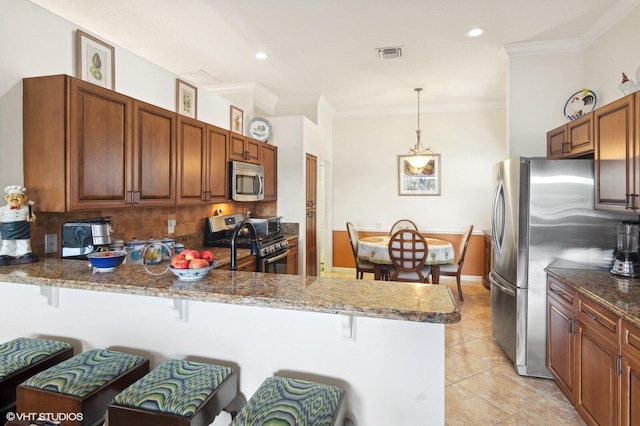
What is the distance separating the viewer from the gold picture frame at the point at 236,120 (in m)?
4.25

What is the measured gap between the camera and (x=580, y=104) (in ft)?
10.5

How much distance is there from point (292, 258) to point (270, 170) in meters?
1.19

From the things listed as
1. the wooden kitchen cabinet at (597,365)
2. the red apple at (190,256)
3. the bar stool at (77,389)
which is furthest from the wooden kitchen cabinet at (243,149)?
the wooden kitchen cabinet at (597,365)

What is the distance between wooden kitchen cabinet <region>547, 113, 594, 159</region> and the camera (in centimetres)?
250

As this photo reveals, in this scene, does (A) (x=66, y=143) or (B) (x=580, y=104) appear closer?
(A) (x=66, y=143)

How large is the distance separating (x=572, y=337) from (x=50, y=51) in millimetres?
3841

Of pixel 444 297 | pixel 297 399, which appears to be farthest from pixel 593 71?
pixel 297 399

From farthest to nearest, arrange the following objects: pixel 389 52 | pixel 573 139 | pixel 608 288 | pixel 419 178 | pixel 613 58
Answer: pixel 419 178, pixel 389 52, pixel 613 58, pixel 573 139, pixel 608 288

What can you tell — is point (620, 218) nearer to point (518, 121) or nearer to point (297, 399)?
point (518, 121)

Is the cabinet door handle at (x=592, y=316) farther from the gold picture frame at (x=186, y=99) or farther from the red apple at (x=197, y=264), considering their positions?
the gold picture frame at (x=186, y=99)

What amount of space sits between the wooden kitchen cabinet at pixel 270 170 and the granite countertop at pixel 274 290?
2689 millimetres

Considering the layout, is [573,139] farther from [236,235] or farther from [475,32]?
[236,235]

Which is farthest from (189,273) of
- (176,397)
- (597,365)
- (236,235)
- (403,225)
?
(403,225)

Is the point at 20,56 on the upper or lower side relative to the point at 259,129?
lower
